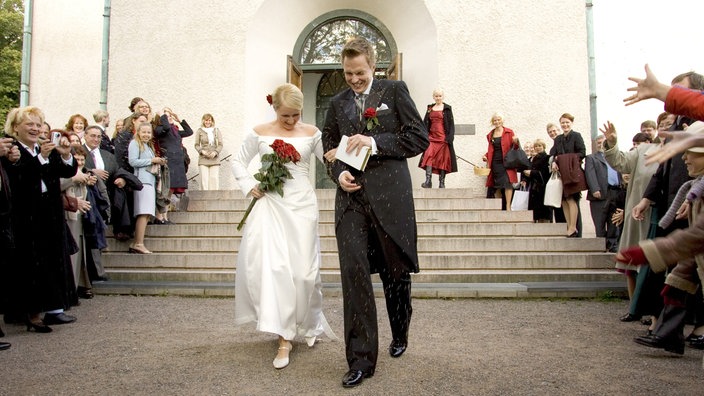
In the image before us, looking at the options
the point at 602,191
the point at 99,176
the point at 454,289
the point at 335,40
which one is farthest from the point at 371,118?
the point at 335,40

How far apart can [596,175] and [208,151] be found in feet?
26.1

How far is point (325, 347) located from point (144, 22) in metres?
12.3

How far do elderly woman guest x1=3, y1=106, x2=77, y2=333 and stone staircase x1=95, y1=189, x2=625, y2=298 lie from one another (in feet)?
6.86

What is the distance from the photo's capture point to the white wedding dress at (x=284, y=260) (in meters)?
4.48

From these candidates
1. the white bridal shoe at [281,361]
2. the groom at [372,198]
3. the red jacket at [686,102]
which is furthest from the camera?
the white bridal shoe at [281,361]

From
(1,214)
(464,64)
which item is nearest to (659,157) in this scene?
(1,214)

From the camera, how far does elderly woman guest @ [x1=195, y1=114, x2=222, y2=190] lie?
1289cm

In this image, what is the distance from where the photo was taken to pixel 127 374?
4.00 meters

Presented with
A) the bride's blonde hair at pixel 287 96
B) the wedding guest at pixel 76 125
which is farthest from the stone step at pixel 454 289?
the bride's blonde hair at pixel 287 96

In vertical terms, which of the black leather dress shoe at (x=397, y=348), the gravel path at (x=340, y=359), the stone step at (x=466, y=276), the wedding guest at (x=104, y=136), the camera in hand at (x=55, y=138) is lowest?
the gravel path at (x=340, y=359)

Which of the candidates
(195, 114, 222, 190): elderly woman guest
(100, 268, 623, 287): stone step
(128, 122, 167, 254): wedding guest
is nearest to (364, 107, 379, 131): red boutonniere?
(100, 268, 623, 287): stone step

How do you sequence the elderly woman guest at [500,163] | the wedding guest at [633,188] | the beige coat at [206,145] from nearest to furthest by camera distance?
the wedding guest at [633,188]
the elderly woman guest at [500,163]
the beige coat at [206,145]

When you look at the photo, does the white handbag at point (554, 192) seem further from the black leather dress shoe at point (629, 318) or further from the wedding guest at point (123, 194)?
the wedding guest at point (123, 194)

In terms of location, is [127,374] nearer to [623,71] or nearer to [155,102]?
[155,102]
